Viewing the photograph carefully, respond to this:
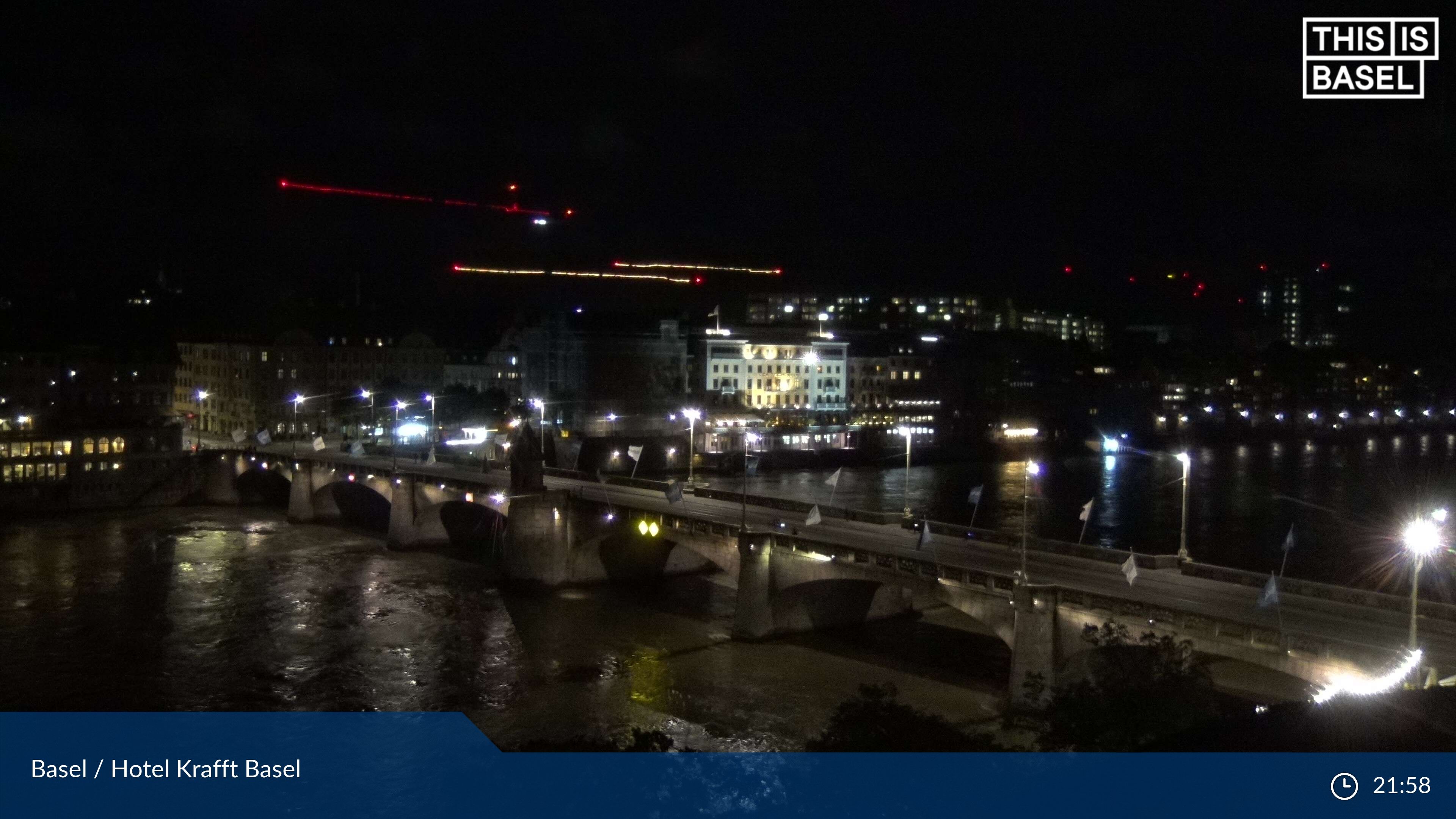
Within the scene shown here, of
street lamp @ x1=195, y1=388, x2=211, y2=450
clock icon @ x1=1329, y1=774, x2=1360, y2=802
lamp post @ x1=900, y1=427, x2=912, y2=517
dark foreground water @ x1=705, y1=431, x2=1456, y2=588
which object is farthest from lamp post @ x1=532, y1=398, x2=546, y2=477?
clock icon @ x1=1329, y1=774, x2=1360, y2=802

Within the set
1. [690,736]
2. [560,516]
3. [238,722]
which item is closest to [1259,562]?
[560,516]

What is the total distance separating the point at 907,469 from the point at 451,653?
2459 centimetres

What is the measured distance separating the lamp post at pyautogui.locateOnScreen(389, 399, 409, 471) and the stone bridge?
5.48 feet

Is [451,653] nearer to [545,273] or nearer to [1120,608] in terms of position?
[1120,608]

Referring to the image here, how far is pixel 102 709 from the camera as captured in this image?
29375 millimetres

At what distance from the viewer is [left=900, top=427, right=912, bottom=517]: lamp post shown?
148 ft

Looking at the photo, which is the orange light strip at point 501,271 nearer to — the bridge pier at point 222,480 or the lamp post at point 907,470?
the lamp post at point 907,470

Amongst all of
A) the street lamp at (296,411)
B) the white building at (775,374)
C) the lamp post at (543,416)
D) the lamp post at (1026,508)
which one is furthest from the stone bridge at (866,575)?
the white building at (775,374)

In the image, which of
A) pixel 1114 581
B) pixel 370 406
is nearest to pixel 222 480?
pixel 370 406

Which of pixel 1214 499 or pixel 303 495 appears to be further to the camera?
pixel 1214 499

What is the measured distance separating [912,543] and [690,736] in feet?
38.7

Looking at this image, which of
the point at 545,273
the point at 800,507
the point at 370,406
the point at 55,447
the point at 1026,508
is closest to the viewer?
the point at 1026,508

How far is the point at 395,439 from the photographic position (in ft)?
247

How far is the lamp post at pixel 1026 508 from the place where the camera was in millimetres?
27094
